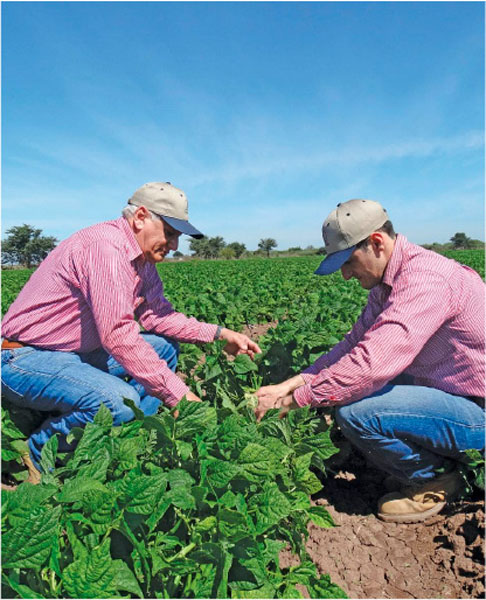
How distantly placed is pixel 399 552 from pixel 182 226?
7.46 ft

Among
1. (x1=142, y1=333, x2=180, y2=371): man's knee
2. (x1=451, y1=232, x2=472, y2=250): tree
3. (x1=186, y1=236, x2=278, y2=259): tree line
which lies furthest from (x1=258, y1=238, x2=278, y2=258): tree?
(x1=142, y1=333, x2=180, y2=371): man's knee

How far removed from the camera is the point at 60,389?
280cm

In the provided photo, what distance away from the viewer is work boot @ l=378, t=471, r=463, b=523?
9.19 ft

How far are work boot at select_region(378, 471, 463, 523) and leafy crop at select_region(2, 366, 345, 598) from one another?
3.21 feet

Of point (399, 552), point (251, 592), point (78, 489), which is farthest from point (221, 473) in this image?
point (399, 552)

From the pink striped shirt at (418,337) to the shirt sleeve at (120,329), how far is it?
739 millimetres

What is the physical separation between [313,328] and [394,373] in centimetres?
189

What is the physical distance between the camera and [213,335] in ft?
12.0

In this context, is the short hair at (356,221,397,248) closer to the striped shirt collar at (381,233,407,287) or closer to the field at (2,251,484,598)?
the striped shirt collar at (381,233,407,287)

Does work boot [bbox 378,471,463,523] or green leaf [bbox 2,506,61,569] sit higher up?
green leaf [bbox 2,506,61,569]

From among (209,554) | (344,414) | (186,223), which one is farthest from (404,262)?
(209,554)

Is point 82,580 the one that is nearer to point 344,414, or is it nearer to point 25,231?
point 344,414

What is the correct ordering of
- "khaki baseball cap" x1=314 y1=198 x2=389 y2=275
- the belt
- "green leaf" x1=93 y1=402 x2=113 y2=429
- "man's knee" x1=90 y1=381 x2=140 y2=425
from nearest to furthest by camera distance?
1. "green leaf" x1=93 y1=402 x2=113 y2=429
2. "khaki baseball cap" x1=314 y1=198 x2=389 y2=275
3. "man's knee" x1=90 y1=381 x2=140 y2=425
4. the belt

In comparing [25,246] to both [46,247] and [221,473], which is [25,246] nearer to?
[46,247]
